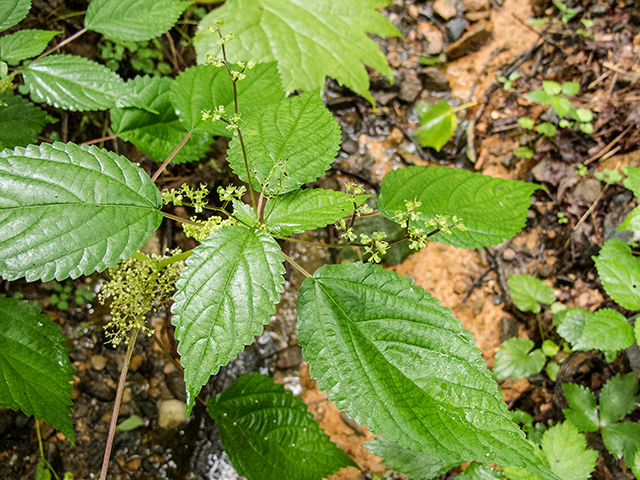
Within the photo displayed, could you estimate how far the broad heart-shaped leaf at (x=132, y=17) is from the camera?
6.33 ft

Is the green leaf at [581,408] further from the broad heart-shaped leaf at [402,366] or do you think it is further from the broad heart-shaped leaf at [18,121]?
the broad heart-shaped leaf at [18,121]

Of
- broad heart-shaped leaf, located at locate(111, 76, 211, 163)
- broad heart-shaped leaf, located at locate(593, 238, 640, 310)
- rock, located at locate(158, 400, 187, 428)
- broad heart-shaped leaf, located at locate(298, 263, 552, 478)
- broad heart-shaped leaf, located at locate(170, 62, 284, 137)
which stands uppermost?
broad heart-shaped leaf, located at locate(170, 62, 284, 137)

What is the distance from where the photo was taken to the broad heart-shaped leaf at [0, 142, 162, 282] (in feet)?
3.66

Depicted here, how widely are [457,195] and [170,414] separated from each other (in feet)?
6.17

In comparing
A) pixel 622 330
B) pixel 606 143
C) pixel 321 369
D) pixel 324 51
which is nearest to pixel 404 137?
pixel 324 51

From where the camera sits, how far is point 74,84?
5.93 feet

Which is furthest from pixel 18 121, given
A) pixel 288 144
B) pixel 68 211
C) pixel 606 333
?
pixel 606 333

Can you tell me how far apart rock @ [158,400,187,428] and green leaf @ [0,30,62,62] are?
1783 mm

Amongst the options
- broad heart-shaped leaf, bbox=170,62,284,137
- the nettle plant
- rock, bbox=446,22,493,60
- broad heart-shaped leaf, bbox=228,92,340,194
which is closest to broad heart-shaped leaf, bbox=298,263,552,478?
the nettle plant

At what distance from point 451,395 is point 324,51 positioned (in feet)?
7.04

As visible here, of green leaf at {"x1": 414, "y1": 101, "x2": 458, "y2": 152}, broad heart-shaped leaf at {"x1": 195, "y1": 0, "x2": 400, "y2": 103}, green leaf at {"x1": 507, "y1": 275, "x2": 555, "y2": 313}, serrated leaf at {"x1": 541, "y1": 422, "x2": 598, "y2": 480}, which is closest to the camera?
serrated leaf at {"x1": 541, "y1": 422, "x2": 598, "y2": 480}

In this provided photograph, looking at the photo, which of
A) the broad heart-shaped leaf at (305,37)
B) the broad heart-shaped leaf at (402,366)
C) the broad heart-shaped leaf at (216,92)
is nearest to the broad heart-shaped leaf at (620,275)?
the broad heart-shaped leaf at (402,366)

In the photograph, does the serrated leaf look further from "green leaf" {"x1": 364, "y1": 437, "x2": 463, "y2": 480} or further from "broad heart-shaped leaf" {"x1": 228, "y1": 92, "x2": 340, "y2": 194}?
"broad heart-shaped leaf" {"x1": 228, "y1": 92, "x2": 340, "y2": 194}

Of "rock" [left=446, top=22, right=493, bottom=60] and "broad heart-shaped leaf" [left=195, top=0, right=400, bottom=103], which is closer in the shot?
"broad heart-shaped leaf" [left=195, top=0, right=400, bottom=103]
